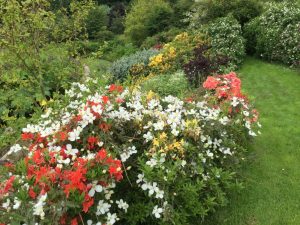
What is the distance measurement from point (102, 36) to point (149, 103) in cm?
2208

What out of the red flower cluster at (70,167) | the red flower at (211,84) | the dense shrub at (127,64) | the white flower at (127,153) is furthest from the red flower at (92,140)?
the dense shrub at (127,64)

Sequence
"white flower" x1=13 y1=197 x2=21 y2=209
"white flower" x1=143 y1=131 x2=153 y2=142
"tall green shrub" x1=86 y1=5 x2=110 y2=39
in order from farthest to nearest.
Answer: "tall green shrub" x1=86 y1=5 x2=110 y2=39
"white flower" x1=143 y1=131 x2=153 y2=142
"white flower" x1=13 y1=197 x2=21 y2=209

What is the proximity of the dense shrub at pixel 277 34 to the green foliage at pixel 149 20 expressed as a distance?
6.69 m

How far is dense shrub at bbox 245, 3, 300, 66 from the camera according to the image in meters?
10.1

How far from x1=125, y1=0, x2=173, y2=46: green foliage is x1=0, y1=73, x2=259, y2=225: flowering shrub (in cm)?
1394

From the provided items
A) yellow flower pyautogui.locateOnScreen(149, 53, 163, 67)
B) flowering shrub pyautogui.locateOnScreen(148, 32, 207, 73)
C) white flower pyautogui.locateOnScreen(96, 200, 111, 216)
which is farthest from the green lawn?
yellow flower pyautogui.locateOnScreen(149, 53, 163, 67)

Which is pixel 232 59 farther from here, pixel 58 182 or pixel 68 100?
pixel 58 182

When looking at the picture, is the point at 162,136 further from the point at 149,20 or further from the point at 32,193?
the point at 149,20

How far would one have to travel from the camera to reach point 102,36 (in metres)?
25.6

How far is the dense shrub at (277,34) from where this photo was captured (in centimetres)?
1008

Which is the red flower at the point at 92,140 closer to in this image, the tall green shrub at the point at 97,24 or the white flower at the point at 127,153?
the white flower at the point at 127,153

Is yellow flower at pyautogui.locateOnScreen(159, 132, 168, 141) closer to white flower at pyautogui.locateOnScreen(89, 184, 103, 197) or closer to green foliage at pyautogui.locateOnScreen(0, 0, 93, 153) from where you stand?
white flower at pyautogui.locateOnScreen(89, 184, 103, 197)

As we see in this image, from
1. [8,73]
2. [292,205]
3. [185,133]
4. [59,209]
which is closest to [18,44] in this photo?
[8,73]

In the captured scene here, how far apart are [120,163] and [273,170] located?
2.77m
